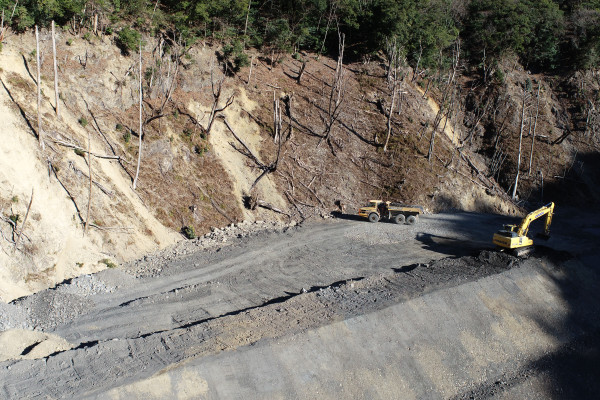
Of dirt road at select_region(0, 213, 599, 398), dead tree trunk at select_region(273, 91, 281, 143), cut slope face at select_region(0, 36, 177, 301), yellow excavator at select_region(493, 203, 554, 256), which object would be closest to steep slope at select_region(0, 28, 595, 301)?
cut slope face at select_region(0, 36, 177, 301)

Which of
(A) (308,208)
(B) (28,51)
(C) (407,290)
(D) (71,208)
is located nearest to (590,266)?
(C) (407,290)

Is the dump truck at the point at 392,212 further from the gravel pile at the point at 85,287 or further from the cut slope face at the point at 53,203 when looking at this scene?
the gravel pile at the point at 85,287

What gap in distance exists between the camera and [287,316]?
16.5 metres

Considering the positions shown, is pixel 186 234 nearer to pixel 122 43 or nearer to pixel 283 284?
pixel 283 284

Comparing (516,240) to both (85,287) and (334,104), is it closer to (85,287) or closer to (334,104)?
(334,104)

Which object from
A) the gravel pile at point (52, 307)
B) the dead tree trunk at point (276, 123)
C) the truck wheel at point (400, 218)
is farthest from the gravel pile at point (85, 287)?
the truck wheel at point (400, 218)

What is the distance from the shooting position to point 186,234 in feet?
78.2

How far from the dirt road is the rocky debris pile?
179 millimetres

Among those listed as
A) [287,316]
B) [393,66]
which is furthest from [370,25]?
[287,316]

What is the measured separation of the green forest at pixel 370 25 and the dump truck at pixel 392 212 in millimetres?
14635

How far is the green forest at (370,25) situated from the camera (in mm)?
29656

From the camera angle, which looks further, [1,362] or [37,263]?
[37,263]

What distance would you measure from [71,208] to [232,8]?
21276 mm

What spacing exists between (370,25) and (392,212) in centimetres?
2206
